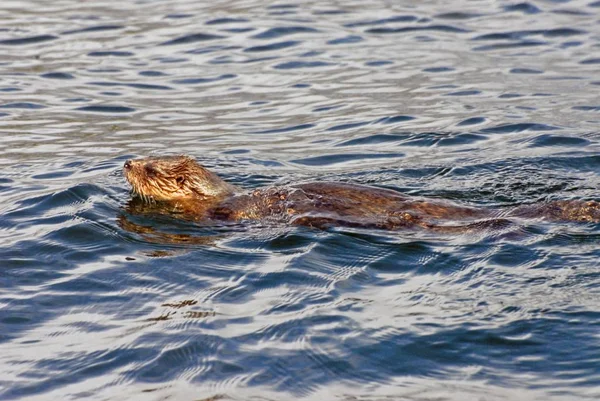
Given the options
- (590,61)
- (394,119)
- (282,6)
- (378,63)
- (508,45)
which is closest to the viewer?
(394,119)

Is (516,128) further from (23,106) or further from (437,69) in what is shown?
(23,106)

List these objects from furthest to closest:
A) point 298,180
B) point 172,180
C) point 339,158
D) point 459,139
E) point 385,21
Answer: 1. point 385,21
2. point 459,139
3. point 339,158
4. point 298,180
5. point 172,180

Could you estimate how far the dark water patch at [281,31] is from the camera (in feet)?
55.1

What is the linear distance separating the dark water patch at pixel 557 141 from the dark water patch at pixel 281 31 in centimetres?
641

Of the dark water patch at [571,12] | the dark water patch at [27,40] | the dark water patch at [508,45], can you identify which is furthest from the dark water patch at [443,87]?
the dark water patch at [27,40]

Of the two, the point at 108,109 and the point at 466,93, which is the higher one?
the point at 108,109

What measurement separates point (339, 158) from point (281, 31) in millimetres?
6445

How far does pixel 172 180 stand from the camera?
364 inches

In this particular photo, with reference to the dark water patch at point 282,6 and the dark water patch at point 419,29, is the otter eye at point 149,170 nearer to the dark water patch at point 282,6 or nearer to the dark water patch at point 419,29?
the dark water patch at point 419,29

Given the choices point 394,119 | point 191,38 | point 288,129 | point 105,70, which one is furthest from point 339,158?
point 191,38

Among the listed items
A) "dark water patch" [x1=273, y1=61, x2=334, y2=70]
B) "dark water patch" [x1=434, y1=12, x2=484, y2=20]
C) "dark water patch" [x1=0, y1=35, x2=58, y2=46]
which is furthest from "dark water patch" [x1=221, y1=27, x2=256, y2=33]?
"dark water patch" [x1=434, y1=12, x2=484, y2=20]

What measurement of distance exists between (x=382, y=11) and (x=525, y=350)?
12720 mm

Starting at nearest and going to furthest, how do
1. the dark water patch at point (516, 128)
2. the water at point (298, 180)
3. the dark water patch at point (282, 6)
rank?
the water at point (298, 180)
the dark water patch at point (516, 128)
the dark water patch at point (282, 6)

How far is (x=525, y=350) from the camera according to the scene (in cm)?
596
